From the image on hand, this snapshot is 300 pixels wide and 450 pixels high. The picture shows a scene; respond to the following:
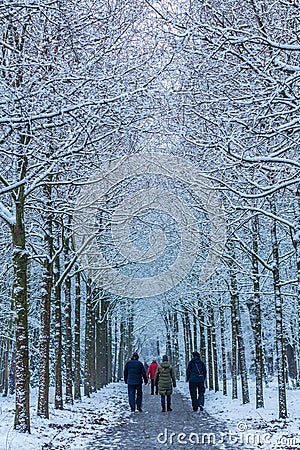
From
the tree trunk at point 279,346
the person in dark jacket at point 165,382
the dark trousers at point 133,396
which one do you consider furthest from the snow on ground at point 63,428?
the tree trunk at point 279,346

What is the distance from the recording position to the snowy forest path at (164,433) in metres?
10.5

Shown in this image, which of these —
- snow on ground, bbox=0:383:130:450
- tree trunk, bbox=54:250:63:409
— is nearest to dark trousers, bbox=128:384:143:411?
snow on ground, bbox=0:383:130:450

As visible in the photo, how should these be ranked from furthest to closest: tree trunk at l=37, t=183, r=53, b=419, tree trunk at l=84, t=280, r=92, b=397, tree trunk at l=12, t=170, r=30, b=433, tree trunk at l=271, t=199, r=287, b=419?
tree trunk at l=84, t=280, r=92, b=397, tree trunk at l=271, t=199, r=287, b=419, tree trunk at l=37, t=183, r=53, b=419, tree trunk at l=12, t=170, r=30, b=433

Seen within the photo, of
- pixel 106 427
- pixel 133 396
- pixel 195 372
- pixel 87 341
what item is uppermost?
pixel 87 341

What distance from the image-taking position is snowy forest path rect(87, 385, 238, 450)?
34.3ft

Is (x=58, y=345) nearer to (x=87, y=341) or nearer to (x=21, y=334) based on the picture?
(x=21, y=334)

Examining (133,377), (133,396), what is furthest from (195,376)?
(133,396)

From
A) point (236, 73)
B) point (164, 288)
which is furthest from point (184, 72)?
point (164, 288)

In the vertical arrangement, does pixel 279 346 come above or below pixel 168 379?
above

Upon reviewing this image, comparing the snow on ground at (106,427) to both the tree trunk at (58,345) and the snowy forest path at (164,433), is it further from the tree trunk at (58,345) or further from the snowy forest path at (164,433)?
the tree trunk at (58,345)

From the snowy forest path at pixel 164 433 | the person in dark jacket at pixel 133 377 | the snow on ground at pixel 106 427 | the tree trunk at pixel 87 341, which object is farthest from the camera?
the tree trunk at pixel 87 341

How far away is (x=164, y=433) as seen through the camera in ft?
40.3

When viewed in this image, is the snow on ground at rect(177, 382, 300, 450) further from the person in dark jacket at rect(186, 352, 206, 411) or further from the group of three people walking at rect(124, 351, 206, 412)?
the group of three people walking at rect(124, 351, 206, 412)

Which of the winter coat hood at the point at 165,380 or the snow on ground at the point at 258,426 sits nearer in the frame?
the snow on ground at the point at 258,426
